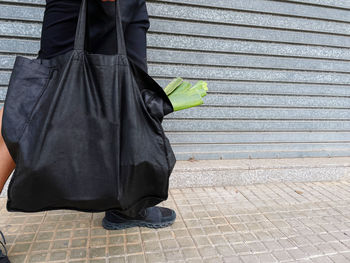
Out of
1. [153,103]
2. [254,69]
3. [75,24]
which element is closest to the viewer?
[153,103]

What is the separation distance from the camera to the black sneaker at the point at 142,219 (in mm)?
1979

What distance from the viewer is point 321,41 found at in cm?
306

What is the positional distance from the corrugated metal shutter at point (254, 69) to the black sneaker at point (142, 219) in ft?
3.04

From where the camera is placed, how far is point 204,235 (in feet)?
6.48

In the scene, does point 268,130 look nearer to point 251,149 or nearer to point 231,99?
point 251,149

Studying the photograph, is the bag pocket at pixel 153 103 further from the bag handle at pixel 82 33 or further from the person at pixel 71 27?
the person at pixel 71 27

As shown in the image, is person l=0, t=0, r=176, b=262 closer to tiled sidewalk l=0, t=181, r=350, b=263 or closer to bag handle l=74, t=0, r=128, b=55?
bag handle l=74, t=0, r=128, b=55

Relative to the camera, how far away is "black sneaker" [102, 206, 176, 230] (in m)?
1.98

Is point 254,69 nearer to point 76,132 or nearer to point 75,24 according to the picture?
point 75,24

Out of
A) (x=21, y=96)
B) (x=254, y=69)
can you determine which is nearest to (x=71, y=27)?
(x=21, y=96)

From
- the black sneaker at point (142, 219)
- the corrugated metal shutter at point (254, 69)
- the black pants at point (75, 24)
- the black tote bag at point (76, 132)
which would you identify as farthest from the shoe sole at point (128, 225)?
the black pants at point (75, 24)

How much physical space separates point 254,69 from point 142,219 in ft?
6.83

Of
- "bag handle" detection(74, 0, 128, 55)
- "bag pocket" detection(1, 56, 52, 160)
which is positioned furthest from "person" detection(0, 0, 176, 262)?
"bag pocket" detection(1, 56, 52, 160)

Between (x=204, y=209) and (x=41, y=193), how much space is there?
1.55 meters
